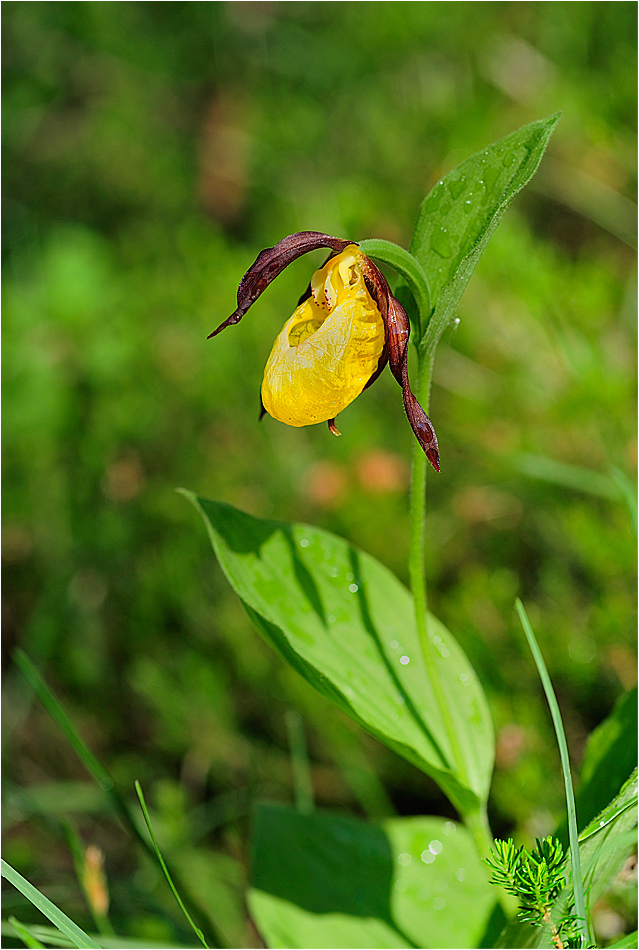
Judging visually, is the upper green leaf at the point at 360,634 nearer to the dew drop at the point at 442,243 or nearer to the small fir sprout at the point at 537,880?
the small fir sprout at the point at 537,880

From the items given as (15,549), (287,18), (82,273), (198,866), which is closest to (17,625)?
(15,549)

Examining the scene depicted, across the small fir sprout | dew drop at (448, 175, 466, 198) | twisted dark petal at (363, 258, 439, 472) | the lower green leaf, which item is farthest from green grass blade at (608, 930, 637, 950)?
dew drop at (448, 175, 466, 198)

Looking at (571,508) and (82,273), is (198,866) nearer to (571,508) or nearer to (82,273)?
(571,508)

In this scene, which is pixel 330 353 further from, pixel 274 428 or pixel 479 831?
pixel 274 428

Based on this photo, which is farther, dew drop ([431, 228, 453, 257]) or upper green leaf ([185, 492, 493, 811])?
upper green leaf ([185, 492, 493, 811])

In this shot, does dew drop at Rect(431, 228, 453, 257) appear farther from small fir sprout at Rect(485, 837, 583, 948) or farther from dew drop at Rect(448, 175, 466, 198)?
small fir sprout at Rect(485, 837, 583, 948)

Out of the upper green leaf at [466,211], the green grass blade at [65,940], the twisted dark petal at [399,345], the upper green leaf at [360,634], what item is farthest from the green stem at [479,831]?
the upper green leaf at [466,211]
